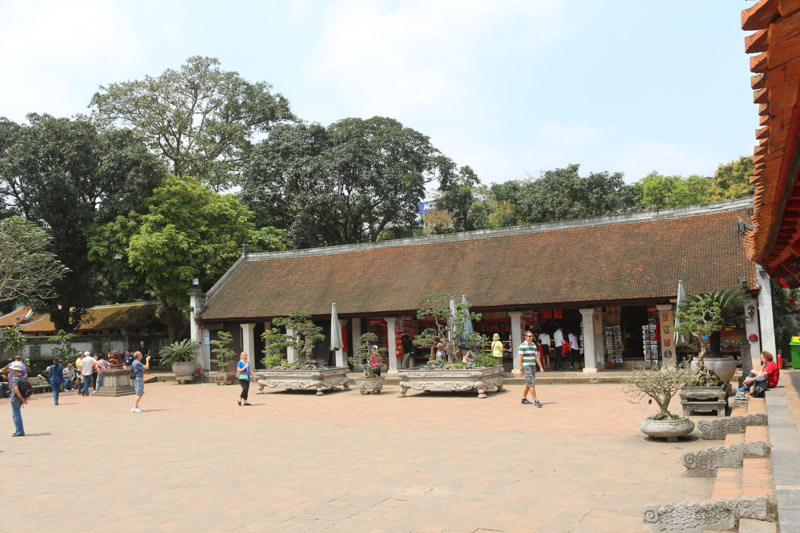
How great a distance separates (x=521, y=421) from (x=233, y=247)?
2328cm

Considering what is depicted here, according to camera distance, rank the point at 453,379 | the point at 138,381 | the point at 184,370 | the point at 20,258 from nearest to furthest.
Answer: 1. the point at 138,381
2. the point at 453,379
3. the point at 20,258
4. the point at 184,370

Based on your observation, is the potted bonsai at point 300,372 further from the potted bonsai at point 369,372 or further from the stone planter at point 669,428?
the stone planter at point 669,428

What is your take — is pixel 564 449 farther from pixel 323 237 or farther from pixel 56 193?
pixel 323 237

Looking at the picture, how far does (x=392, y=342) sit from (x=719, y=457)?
1749 cm

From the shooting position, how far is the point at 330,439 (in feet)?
36.8

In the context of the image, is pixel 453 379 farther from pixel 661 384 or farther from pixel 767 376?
pixel 661 384

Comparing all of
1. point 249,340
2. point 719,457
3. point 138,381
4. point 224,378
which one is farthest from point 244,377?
point 719,457

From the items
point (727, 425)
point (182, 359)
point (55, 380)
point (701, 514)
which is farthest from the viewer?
point (182, 359)

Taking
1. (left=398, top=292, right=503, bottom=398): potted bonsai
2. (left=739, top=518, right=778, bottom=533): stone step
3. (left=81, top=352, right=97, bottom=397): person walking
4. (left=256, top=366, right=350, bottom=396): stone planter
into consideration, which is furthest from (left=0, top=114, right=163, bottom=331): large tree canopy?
(left=739, top=518, right=778, bottom=533): stone step

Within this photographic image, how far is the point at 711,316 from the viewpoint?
12.6 m

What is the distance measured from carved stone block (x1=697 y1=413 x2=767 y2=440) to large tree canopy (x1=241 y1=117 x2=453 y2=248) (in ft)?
99.4

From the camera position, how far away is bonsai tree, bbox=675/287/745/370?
12.4m

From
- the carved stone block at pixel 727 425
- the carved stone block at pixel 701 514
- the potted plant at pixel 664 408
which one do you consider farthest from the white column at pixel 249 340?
the carved stone block at pixel 701 514

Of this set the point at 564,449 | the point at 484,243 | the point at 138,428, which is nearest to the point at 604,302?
the point at 484,243
